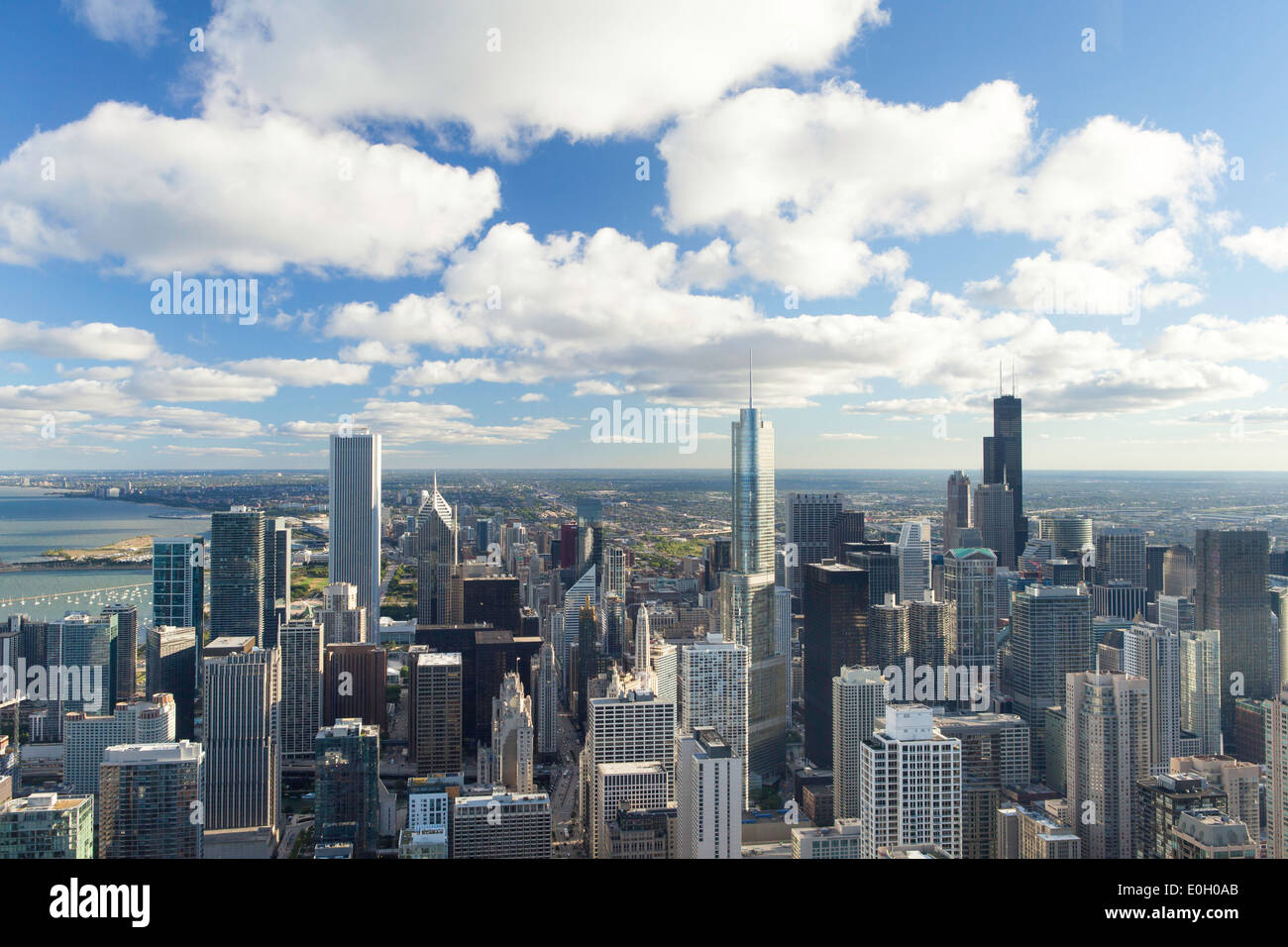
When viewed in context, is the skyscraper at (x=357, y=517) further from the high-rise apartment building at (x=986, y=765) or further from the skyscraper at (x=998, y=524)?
the skyscraper at (x=998, y=524)

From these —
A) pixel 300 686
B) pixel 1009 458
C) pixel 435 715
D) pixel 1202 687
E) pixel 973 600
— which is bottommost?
pixel 435 715

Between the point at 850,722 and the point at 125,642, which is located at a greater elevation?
the point at 125,642

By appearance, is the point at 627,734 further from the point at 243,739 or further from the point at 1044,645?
the point at 1044,645

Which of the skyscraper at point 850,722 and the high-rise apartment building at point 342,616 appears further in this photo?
the high-rise apartment building at point 342,616

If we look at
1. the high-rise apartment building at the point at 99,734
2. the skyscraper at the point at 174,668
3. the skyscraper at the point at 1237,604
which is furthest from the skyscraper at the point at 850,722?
the skyscraper at the point at 174,668

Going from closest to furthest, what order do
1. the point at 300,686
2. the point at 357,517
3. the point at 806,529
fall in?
A: 1. the point at 300,686
2. the point at 357,517
3. the point at 806,529

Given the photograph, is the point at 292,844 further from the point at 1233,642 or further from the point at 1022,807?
the point at 1233,642

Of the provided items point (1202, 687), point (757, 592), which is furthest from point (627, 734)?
point (1202, 687)
